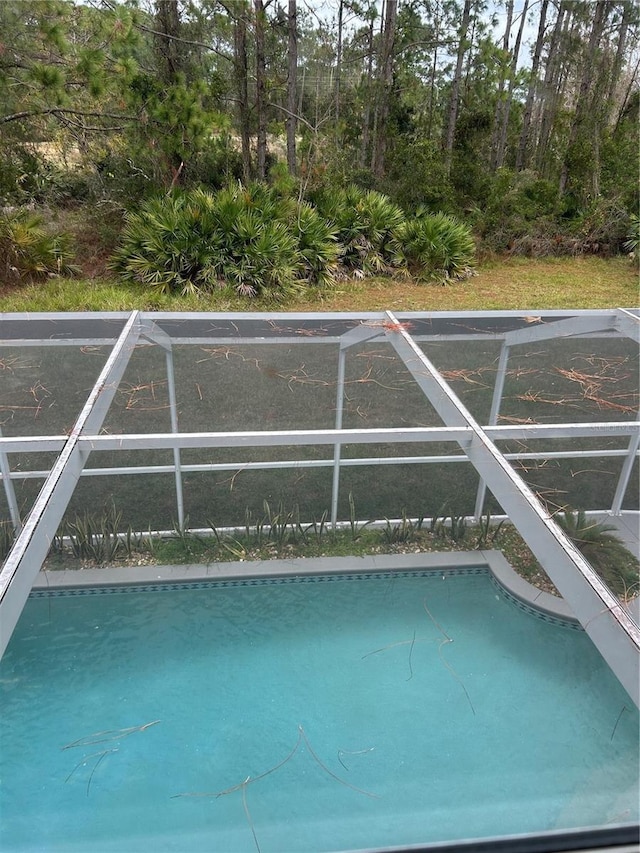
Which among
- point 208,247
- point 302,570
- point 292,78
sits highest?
point 292,78

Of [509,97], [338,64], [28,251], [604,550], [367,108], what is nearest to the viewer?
[604,550]

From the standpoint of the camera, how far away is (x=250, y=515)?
4.04 meters

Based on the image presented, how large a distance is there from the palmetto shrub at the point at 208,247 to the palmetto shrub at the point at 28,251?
76 centimetres

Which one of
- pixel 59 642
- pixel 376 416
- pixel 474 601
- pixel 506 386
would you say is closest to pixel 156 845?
pixel 59 642

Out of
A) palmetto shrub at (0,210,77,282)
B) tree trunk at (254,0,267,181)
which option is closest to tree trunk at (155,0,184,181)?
tree trunk at (254,0,267,181)

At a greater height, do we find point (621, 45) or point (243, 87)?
point (621, 45)

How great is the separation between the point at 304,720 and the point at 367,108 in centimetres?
1243

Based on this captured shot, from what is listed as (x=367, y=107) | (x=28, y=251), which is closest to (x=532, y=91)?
(x=367, y=107)

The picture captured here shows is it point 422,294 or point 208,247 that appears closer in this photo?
point 208,247

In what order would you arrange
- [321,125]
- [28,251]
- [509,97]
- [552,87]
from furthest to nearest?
1. [552,87]
2. [509,97]
3. [321,125]
4. [28,251]

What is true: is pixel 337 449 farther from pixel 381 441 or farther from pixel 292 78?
pixel 292 78

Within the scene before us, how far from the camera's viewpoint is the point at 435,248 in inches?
375

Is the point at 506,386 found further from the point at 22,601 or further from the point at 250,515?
the point at 22,601

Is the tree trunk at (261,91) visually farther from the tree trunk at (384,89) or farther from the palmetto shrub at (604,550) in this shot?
the palmetto shrub at (604,550)
